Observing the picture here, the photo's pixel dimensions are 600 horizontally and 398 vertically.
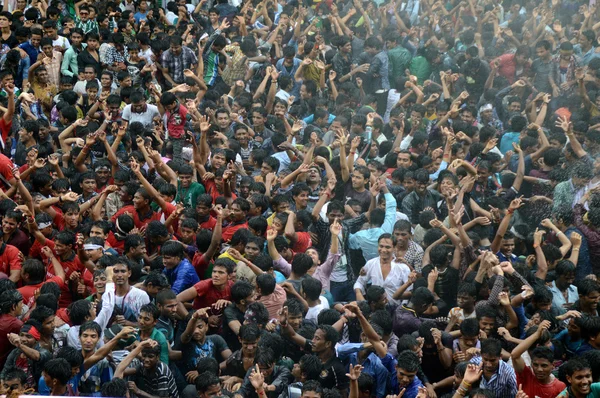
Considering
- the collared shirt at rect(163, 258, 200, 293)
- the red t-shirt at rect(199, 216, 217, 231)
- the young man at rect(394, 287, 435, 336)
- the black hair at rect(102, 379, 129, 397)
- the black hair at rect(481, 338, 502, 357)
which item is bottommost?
the red t-shirt at rect(199, 216, 217, 231)

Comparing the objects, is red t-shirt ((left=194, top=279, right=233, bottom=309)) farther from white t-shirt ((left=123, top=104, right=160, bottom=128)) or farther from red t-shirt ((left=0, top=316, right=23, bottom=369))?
white t-shirt ((left=123, top=104, right=160, bottom=128))

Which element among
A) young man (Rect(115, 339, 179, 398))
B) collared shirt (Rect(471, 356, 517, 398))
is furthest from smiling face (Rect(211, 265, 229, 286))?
collared shirt (Rect(471, 356, 517, 398))

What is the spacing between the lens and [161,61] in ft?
43.5

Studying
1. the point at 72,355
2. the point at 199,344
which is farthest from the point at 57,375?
the point at 199,344

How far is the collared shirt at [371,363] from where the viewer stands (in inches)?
282

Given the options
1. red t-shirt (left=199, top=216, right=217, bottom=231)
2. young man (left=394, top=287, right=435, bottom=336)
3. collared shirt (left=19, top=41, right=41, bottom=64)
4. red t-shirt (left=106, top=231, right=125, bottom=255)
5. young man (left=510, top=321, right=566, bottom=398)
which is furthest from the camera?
collared shirt (left=19, top=41, right=41, bottom=64)

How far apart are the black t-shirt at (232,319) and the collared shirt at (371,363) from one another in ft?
2.69

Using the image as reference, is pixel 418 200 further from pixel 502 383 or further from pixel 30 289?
pixel 30 289

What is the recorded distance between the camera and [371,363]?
721cm

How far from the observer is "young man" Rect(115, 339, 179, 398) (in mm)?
6773

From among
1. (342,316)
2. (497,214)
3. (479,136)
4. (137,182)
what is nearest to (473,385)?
(342,316)

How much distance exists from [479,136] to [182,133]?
3.51 metres

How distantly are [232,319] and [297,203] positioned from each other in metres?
2.27

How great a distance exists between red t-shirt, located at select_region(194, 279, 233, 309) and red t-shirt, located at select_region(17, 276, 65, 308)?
1135 millimetres
